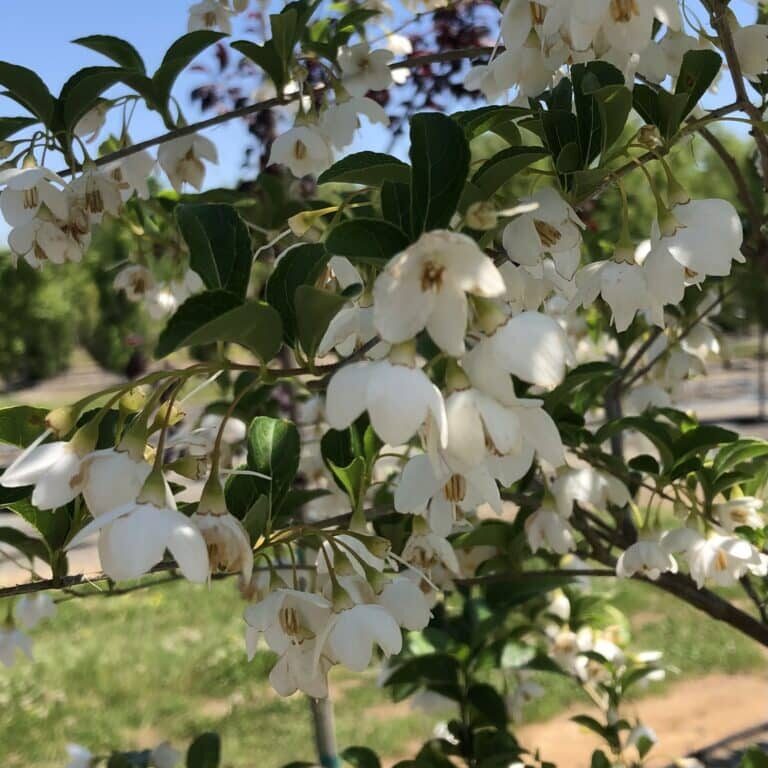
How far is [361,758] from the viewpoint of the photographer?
2078mm

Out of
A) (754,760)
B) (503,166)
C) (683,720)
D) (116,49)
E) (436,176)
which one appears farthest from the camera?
(683,720)

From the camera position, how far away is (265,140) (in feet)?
10.8

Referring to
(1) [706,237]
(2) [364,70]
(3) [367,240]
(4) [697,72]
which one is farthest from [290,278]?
(2) [364,70]

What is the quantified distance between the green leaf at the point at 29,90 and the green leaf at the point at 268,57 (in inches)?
13.6

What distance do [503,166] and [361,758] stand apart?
5.30ft

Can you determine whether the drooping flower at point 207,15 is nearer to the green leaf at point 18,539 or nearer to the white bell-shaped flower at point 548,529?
the green leaf at point 18,539

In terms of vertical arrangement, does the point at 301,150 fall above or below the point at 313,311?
above

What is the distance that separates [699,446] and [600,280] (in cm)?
58

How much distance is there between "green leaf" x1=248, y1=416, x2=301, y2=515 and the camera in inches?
43.2

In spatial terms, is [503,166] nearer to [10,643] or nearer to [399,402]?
[399,402]

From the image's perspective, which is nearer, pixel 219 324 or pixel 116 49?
pixel 219 324

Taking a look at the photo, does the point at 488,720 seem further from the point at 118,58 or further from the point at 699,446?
the point at 118,58

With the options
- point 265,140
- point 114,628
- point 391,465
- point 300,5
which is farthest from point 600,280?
point 114,628

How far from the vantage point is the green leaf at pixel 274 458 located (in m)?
1.10
